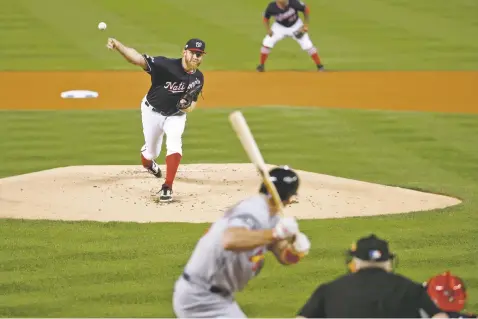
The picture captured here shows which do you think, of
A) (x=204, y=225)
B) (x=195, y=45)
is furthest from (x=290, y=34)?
(x=204, y=225)

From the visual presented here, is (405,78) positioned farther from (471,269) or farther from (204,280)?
(204,280)

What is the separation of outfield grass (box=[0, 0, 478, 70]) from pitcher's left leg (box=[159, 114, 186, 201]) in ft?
37.2

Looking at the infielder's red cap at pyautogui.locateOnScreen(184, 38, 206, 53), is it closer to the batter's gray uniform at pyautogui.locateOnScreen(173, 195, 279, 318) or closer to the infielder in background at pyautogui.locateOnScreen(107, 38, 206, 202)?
the infielder in background at pyautogui.locateOnScreen(107, 38, 206, 202)

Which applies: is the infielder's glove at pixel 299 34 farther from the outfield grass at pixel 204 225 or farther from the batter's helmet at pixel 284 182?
the batter's helmet at pixel 284 182

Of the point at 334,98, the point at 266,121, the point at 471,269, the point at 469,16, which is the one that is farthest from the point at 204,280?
the point at 469,16

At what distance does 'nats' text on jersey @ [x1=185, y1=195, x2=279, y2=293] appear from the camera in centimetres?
648

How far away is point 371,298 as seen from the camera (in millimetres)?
5895

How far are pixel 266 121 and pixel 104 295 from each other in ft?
30.7

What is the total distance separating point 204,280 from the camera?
265 inches

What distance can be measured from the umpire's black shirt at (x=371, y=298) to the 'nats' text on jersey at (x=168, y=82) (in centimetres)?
752

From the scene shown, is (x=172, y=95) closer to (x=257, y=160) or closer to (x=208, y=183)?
(x=208, y=183)

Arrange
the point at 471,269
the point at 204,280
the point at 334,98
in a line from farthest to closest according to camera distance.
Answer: the point at 334,98, the point at 471,269, the point at 204,280

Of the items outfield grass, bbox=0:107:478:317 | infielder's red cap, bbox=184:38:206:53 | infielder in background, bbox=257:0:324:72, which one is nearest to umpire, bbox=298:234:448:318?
outfield grass, bbox=0:107:478:317

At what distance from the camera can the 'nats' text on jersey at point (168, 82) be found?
13.2 metres
